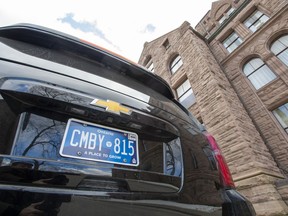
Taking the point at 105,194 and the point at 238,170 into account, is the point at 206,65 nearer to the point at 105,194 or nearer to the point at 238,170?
the point at 238,170

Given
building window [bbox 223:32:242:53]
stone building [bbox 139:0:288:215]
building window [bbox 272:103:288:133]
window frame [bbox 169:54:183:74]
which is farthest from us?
window frame [bbox 169:54:183:74]

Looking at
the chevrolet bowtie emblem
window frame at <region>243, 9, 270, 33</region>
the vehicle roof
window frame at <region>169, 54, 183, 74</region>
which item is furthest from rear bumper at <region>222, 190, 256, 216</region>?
window frame at <region>243, 9, 270, 33</region>

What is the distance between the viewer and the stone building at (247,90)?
4973 mm

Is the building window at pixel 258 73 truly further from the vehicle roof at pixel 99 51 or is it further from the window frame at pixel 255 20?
the vehicle roof at pixel 99 51

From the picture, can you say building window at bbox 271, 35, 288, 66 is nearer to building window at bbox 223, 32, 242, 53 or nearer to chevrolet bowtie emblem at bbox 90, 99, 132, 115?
building window at bbox 223, 32, 242, 53

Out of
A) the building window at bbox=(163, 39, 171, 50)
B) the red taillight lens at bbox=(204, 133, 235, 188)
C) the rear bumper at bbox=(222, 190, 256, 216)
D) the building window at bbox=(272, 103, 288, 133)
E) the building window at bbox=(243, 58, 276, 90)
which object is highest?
the building window at bbox=(163, 39, 171, 50)

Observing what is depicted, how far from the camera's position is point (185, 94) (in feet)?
32.6

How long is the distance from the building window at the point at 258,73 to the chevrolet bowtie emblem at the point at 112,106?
28.9ft

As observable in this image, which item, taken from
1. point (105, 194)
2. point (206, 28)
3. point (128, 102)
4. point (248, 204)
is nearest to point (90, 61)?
point (128, 102)

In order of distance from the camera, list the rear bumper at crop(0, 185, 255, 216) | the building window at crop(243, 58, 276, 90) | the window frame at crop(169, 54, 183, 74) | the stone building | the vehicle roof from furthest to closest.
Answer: the window frame at crop(169, 54, 183, 74), the building window at crop(243, 58, 276, 90), the stone building, the vehicle roof, the rear bumper at crop(0, 185, 255, 216)

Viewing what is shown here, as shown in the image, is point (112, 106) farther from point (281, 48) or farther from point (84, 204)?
point (281, 48)

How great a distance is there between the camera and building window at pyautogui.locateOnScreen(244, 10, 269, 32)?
9.33 meters

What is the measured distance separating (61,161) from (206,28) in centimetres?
1794

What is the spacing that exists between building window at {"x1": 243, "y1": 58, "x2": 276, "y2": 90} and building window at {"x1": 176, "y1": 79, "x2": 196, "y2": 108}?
2.88 metres
